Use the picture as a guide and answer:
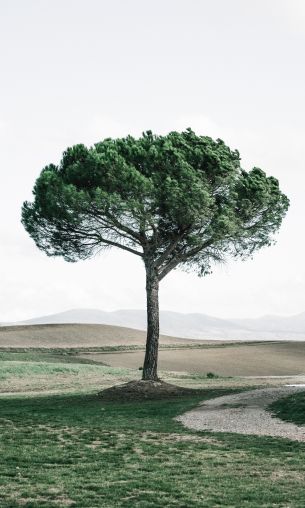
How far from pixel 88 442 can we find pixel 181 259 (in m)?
18.9

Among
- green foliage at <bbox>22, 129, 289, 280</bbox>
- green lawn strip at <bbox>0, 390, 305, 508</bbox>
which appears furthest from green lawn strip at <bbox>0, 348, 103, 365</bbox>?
green lawn strip at <bbox>0, 390, 305, 508</bbox>

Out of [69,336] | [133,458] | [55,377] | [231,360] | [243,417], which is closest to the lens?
[133,458]

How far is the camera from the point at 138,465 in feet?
47.4

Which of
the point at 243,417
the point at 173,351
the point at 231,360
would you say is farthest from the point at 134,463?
the point at 173,351

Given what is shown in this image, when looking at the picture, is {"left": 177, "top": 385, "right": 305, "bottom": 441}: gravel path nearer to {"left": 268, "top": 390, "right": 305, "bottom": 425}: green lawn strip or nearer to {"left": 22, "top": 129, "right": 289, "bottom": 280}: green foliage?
{"left": 268, "top": 390, "right": 305, "bottom": 425}: green lawn strip

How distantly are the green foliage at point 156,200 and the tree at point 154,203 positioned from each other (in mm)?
52

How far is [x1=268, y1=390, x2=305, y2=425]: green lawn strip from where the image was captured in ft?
71.6

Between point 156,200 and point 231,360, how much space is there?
27832 mm

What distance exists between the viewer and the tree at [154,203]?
32156mm

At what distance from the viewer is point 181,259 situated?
35781 millimetres

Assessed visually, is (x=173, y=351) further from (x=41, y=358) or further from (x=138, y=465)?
(x=138, y=465)

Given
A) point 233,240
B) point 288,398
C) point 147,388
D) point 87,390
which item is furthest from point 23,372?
point 288,398

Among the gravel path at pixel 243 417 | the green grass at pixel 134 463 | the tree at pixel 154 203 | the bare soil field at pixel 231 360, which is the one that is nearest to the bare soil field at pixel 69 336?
the bare soil field at pixel 231 360

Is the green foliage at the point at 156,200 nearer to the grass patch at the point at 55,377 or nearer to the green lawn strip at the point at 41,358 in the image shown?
the grass patch at the point at 55,377
